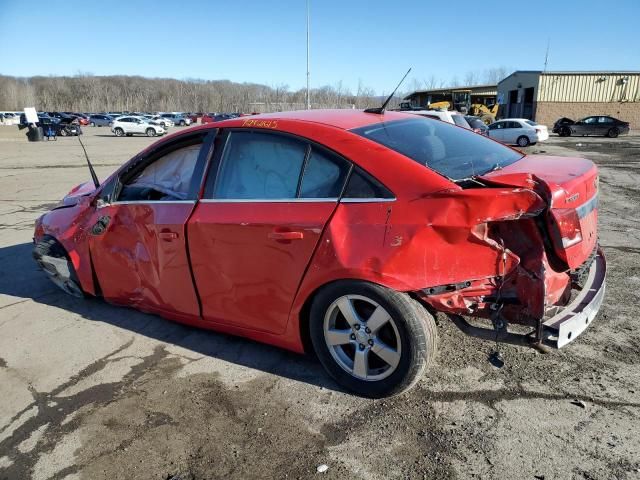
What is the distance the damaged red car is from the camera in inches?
101

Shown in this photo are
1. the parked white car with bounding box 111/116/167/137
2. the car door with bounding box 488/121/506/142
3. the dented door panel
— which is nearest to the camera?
the dented door panel

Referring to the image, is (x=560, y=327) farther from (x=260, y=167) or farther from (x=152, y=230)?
(x=152, y=230)

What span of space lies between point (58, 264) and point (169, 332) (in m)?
1.29

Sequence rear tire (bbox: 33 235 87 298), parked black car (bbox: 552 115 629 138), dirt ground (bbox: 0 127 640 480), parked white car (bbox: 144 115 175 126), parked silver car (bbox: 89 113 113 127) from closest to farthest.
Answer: dirt ground (bbox: 0 127 640 480), rear tire (bbox: 33 235 87 298), parked black car (bbox: 552 115 629 138), parked white car (bbox: 144 115 175 126), parked silver car (bbox: 89 113 113 127)

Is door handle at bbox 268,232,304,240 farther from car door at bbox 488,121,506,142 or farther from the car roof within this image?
car door at bbox 488,121,506,142

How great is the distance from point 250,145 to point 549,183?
1.87m

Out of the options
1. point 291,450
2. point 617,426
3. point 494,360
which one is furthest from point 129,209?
point 617,426

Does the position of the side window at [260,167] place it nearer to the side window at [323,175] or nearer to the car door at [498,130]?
the side window at [323,175]

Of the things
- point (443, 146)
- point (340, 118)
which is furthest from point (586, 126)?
point (340, 118)

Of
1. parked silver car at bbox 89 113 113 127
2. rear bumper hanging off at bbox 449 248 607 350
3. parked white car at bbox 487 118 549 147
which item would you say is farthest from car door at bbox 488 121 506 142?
parked silver car at bbox 89 113 113 127

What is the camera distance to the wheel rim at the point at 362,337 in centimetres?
270

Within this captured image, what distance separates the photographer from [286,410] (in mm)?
2822

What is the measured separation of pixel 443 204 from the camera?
2504mm

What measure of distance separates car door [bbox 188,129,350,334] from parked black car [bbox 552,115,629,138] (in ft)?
119
